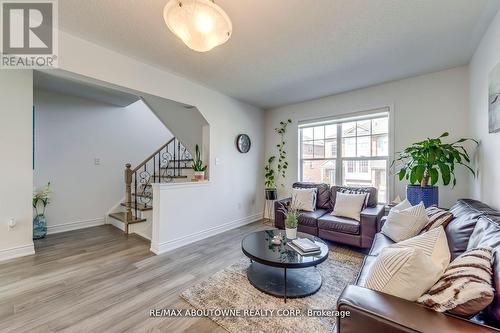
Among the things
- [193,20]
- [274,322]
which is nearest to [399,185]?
[274,322]

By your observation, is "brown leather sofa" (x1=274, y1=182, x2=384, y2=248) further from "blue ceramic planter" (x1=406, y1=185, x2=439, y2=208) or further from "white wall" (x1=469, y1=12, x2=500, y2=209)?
"white wall" (x1=469, y1=12, x2=500, y2=209)

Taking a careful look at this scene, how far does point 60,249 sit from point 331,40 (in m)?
4.41

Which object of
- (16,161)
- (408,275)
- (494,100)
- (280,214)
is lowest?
(280,214)

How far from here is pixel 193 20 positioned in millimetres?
1386

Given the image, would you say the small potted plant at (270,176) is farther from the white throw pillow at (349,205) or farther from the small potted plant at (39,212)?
the small potted plant at (39,212)

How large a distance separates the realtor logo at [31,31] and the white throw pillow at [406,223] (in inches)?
148

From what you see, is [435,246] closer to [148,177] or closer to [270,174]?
[270,174]

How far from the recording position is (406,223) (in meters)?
2.15

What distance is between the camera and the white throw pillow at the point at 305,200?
362cm

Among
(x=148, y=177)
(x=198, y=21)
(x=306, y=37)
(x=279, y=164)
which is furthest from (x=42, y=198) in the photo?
(x=306, y=37)

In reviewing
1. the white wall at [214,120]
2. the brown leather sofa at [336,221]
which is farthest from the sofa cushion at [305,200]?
the white wall at [214,120]

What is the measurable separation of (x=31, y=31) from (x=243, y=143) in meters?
3.16

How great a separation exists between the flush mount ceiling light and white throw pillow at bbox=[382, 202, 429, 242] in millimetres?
2408

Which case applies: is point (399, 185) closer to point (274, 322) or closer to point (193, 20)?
point (274, 322)
